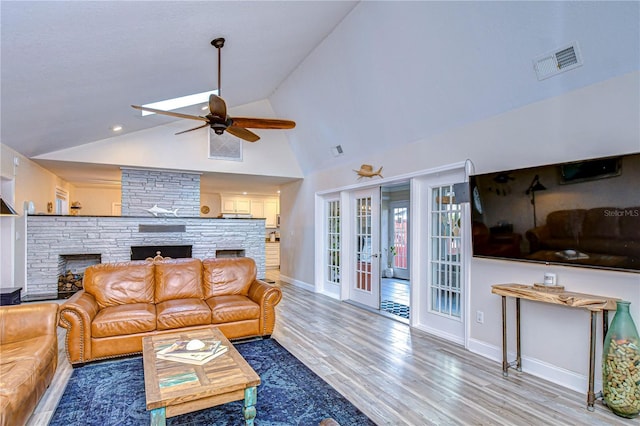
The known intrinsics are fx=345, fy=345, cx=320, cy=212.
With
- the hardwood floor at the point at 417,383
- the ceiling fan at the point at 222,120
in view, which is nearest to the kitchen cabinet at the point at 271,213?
the hardwood floor at the point at 417,383

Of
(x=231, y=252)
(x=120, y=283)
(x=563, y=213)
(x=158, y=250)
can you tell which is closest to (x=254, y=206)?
(x=231, y=252)

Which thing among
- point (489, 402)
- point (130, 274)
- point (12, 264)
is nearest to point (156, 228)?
point (12, 264)

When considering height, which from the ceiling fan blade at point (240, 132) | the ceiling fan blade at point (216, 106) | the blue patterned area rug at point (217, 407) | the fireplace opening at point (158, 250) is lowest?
the blue patterned area rug at point (217, 407)

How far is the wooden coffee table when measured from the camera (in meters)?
1.89

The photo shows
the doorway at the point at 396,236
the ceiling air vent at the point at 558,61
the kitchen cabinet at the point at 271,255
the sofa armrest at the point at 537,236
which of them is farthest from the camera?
the kitchen cabinet at the point at 271,255

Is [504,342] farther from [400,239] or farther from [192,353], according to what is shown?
[400,239]

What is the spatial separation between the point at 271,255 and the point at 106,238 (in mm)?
5552

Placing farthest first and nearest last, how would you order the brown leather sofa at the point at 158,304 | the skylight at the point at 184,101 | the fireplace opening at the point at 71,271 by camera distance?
the fireplace opening at the point at 71,271 < the skylight at the point at 184,101 < the brown leather sofa at the point at 158,304

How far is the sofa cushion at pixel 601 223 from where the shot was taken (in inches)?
97.1

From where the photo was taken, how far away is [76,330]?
321cm

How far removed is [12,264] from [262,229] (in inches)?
168

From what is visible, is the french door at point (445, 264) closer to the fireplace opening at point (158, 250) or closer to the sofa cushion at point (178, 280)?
the sofa cushion at point (178, 280)

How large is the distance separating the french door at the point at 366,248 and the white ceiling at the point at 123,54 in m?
2.46

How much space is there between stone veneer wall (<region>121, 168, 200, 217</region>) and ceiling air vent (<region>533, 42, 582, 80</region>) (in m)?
6.29
